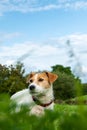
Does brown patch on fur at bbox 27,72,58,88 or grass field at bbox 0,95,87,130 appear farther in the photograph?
brown patch on fur at bbox 27,72,58,88

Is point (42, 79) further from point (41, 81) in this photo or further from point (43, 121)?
point (43, 121)

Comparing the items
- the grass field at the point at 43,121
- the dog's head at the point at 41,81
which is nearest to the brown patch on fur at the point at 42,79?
the dog's head at the point at 41,81

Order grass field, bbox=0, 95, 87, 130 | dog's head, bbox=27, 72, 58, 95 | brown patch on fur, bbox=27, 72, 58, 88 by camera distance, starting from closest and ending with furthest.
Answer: grass field, bbox=0, 95, 87, 130
dog's head, bbox=27, 72, 58, 95
brown patch on fur, bbox=27, 72, 58, 88

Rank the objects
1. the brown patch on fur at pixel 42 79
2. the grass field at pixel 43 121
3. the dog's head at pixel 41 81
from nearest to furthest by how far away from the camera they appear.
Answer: the grass field at pixel 43 121
the dog's head at pixel 41 81
the brown patch on fur at pixel 42 79

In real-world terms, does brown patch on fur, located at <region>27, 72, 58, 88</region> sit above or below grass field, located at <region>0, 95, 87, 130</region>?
above

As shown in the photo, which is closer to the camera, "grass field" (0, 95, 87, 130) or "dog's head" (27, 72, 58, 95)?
"grass field" (0, 95, 87, 130)

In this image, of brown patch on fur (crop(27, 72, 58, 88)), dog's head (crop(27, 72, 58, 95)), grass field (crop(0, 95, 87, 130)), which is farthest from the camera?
brown patch on fur (crop(27, 72, 58, 88))

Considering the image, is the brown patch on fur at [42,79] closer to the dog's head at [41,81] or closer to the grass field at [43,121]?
the dog's head at [41,81]

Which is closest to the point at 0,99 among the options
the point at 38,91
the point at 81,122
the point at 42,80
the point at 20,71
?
the point at 81,122

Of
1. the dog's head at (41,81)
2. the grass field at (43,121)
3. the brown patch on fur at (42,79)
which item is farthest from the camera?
the brown patch on fur at (42,79)

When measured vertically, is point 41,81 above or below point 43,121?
above

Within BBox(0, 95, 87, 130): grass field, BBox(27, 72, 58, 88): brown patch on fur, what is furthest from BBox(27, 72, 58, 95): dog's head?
BBox(0, 95, 87, 130): grass field

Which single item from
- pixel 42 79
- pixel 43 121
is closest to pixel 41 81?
pixel 42 79

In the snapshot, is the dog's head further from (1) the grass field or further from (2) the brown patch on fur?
(1) the grass field
